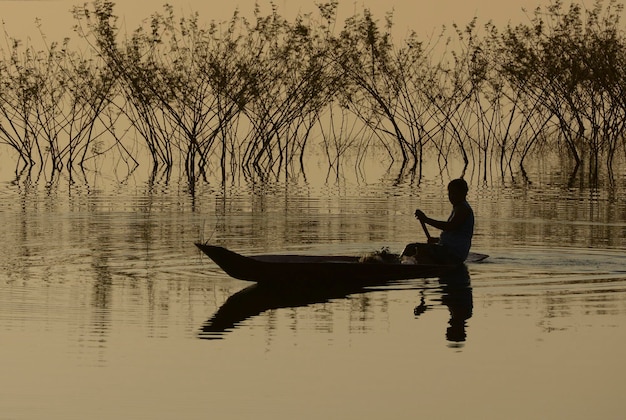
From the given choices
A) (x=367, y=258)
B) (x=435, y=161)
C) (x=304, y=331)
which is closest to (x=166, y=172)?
(x=435, y=161)

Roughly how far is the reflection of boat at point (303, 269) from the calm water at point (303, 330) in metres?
0.25

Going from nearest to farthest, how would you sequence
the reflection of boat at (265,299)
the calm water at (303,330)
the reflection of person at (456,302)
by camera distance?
1. the calm water at (303,330)
2. the reflection of person at (456,302)
3. the reflection of boat at (265,299)

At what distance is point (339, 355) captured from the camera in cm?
988

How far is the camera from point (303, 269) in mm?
13688

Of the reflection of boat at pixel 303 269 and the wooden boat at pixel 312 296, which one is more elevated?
the reflection of boat at pixel 303 269

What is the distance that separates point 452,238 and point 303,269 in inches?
81.1

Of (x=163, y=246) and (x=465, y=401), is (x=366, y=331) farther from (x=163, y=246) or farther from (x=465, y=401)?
(x=163, y=246)

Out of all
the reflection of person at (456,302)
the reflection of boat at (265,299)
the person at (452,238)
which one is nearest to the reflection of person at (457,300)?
the reflection of person at (456,302)

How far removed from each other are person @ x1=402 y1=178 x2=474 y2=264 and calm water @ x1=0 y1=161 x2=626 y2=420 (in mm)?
394

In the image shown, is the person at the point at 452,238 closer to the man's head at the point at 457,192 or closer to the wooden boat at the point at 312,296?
the man's head at the point at 457,192

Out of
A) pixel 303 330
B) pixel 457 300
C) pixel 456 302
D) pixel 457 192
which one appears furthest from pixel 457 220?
pixel 303 330

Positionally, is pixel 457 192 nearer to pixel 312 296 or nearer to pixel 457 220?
pixel 457 220

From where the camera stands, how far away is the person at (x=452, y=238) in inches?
591

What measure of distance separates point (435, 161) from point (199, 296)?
33.1 metres
